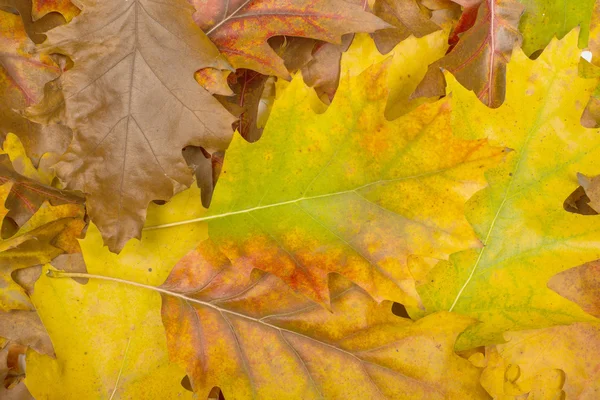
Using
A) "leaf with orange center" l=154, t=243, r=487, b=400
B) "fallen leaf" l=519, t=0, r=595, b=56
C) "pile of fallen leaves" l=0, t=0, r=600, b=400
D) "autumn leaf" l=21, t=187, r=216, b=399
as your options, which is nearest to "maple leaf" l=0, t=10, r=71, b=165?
"pile of fallen leaves" l=0, t=0, r=600, b=400

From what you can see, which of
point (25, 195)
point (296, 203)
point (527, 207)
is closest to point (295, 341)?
point (296, 203)

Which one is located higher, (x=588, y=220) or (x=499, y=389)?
(x=588, y=220)

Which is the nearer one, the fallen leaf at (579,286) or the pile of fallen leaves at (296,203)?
the pile of fallen leaves at (296,203)

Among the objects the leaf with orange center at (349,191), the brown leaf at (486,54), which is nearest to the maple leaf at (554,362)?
the leaf with orange center at (349,191)

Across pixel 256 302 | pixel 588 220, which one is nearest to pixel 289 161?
pixel 256 302

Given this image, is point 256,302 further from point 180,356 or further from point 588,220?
point 588,220

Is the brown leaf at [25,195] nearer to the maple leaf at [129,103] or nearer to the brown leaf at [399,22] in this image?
the maple leaf at [129,103]

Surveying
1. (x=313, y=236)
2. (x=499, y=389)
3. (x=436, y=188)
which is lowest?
(x=499, y=389)
